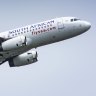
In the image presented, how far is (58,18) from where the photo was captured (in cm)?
11306

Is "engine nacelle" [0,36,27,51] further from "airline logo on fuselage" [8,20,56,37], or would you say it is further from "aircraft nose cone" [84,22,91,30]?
"aircraft nose cone" [84,22,91,30]

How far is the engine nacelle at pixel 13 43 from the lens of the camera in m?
108

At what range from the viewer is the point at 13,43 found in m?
108

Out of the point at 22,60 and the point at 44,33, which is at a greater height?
the point at 44,33

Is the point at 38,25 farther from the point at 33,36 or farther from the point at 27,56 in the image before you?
the point at 27,56

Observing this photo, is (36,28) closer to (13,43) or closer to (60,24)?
(60,24)

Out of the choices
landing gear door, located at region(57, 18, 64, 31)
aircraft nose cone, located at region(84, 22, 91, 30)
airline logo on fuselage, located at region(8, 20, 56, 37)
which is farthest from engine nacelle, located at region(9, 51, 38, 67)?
aircraft nose cone, located at region(84, 22, 91, 30)

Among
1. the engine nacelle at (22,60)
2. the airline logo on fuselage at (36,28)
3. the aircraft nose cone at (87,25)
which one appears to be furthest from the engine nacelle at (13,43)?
the engine nacelle at (22,60)

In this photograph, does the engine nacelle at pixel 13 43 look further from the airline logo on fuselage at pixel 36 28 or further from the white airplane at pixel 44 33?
the airline logo on fuselage at pixel 36 28

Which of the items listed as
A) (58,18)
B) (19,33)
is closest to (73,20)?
(58,18)

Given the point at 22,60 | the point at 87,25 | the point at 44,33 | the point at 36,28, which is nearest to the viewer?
the point at 44,33

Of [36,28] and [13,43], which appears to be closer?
[13,43]

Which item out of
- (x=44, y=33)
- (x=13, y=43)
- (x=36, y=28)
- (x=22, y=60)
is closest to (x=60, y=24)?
(x=44, y=33)

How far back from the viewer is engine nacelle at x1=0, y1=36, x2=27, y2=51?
108125 millimetres
